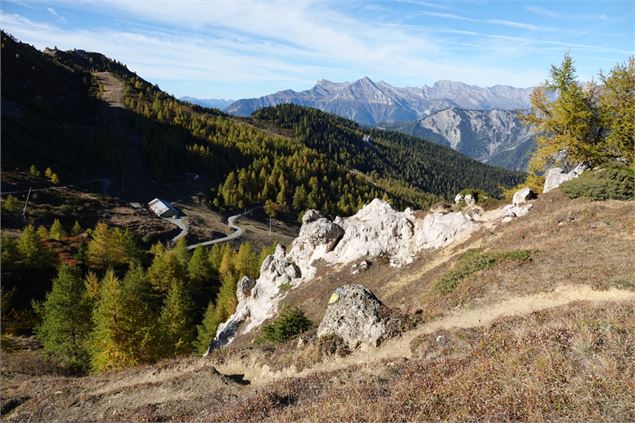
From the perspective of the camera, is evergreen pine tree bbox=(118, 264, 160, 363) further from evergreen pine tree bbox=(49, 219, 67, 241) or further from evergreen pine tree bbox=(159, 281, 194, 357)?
evergreen pine tree bbox=(49, 219, 67, 241)

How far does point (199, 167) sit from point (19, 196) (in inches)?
3036

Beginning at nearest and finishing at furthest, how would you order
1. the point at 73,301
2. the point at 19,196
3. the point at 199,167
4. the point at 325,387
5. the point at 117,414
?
1. the point at 325,387
2. the point at 117,414
3. the point at 73,301
4. the point at 19,196
5. the point at 199,167

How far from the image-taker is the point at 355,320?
1938 centimetres

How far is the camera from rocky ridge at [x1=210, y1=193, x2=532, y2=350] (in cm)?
4193

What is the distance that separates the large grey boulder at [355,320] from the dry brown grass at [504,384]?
11.4 ft

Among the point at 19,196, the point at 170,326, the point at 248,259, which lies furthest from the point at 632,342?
the point at 19,196

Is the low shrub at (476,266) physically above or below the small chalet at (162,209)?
above

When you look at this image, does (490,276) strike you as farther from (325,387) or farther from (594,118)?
(594,118)

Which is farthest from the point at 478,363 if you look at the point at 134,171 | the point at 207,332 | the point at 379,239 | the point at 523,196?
the point at 134,171

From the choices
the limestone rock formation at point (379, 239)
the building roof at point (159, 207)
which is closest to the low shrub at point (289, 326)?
the limestone rock formation at point (379, 239)

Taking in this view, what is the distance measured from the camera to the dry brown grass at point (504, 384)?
851cm

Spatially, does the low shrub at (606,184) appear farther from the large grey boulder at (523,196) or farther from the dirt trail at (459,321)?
the dirt trail at (459,321)

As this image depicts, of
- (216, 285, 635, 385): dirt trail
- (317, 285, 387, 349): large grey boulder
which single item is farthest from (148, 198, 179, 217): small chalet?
(317, 285, 387, 349): large grey boulder

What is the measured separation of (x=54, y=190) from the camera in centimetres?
11250
